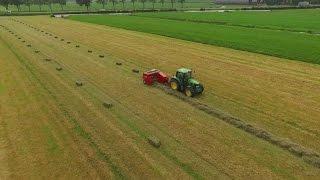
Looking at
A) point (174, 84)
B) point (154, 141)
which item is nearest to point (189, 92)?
point (174, 84)

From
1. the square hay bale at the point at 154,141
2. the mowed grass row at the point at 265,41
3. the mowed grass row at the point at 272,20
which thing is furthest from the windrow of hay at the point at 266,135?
the mowed grass row at the point at 272,20

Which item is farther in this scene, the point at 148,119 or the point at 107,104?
the point at 107,104

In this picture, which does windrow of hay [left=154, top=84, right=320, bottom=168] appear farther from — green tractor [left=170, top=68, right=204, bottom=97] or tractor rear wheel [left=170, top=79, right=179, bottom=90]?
tractor rear wheel [left=170, top=79, right=179, bottom=90]

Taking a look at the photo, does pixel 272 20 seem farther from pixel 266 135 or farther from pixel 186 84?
pixel 266 135

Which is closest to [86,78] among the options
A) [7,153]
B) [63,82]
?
[63,82]

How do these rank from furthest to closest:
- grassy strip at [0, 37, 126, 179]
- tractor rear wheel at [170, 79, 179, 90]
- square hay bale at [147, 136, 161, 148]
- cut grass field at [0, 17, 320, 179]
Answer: tractor rear wheel at [170, 79, 179, 90], square hay bale at [147, 136, 161, 148], cut grass field at [0, 17, 320, 179], grassy strip at [0, 37, 126, 179]

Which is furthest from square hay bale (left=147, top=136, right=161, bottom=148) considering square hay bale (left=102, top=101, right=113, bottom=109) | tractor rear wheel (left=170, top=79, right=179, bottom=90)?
tractor rear wheel (left=170, top=79, right=179, bottom=90)

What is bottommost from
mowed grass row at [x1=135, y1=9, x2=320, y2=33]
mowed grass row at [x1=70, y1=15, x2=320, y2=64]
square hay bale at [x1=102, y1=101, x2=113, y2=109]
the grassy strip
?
the grassy strip
